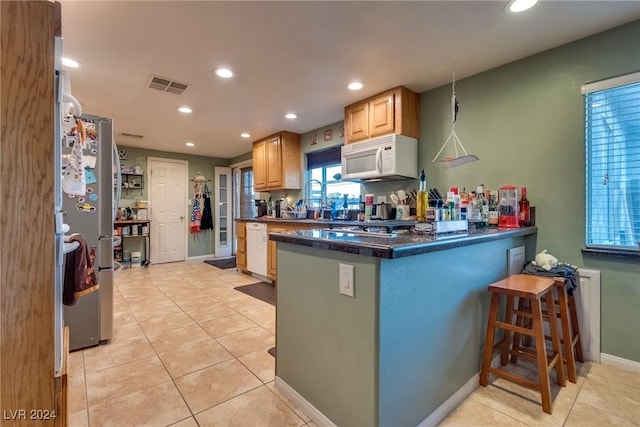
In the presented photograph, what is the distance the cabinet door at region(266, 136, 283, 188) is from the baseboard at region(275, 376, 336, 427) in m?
3.29

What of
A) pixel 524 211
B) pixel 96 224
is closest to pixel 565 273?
pixel 524 211

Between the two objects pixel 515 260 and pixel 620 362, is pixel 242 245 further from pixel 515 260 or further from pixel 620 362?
pixel 620 362

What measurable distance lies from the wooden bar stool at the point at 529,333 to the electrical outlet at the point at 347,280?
0.97 metres

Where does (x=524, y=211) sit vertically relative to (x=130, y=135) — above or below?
below

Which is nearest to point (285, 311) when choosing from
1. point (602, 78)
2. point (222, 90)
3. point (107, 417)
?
point (107, 417)

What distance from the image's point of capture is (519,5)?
1.76 m

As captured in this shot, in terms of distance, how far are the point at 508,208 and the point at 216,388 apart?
96.6 inches

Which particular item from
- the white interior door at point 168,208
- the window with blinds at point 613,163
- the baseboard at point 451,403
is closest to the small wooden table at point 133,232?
the white interior door at point 168,208

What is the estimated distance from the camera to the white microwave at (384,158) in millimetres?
2918

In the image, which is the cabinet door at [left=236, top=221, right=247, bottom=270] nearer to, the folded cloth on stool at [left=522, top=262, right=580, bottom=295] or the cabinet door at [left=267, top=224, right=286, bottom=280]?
the cabinet door at [left=267, top=224, right=286, bottom=280]

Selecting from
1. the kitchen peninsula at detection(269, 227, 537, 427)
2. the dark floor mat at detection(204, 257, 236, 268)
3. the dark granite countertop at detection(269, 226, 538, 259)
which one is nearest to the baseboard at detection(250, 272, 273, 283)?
the dark floor mat at detection(204, 257, 236, 268)

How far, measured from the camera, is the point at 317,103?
3.38 meters

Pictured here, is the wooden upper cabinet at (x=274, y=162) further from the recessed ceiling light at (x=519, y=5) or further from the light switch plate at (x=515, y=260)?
the recessed ceiling light at (x=519, y=5)

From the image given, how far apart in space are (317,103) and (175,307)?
9.10 ft
